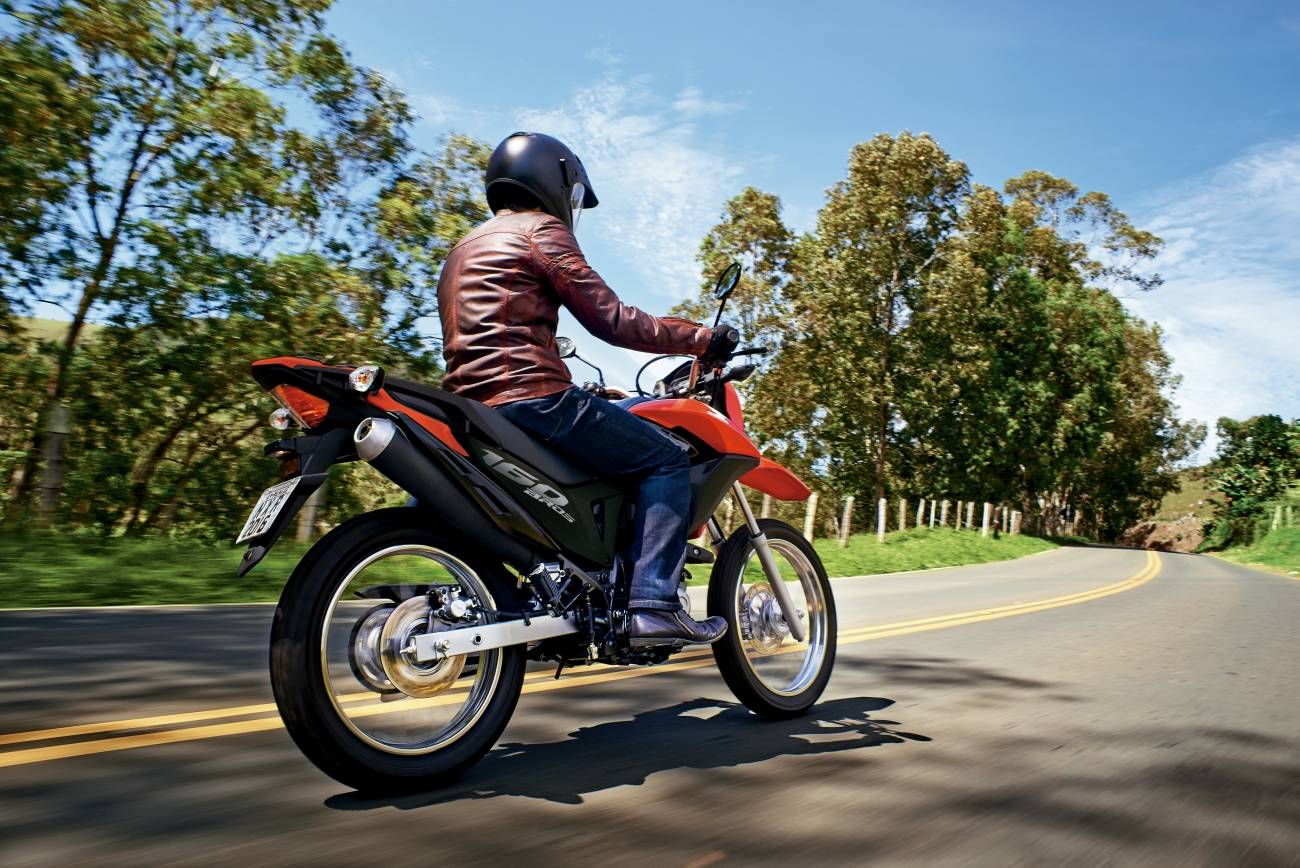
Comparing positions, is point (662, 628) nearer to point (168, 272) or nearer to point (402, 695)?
point (402, 695)

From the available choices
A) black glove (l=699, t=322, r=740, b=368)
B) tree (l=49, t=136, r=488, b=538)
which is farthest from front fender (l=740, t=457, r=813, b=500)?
tree (l=49, t=136, r=488, b=538)

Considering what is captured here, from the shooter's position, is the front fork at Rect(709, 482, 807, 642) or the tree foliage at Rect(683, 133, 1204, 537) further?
the tree foliage at Rect(683, 133, 1204, 537)

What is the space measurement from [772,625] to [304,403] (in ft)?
7.33

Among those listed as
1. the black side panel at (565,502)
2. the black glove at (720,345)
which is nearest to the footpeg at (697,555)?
the black side panel at (565,502)

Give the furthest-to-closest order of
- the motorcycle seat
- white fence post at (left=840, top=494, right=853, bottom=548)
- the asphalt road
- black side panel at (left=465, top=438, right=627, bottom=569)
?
white fence post at (left=840, top=494, right=853, bottom=548)
black side panel at (left=465, top=438, right=627, bottom=569)
the motorcycle seat
the asphalt road

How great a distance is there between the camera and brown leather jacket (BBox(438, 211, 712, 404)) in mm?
3250

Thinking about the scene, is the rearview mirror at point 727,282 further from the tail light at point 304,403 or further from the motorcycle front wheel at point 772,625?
the tail light at point 304,403

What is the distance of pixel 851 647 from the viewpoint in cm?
623

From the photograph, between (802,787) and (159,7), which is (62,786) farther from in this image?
(159,7)

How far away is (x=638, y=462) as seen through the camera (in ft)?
11.5

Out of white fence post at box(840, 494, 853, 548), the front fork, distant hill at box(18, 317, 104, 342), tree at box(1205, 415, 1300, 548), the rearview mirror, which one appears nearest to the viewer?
the rearview mirror

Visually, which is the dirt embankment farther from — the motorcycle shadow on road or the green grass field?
the motorcycle shadow on road

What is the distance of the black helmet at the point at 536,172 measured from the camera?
3.48m

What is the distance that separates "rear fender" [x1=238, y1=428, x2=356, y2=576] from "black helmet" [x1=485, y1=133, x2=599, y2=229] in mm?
1088
